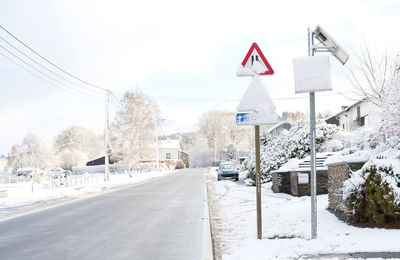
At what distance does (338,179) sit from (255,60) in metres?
3.64

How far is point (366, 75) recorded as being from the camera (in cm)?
1210

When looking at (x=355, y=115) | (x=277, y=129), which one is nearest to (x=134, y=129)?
(x=277, y=129)

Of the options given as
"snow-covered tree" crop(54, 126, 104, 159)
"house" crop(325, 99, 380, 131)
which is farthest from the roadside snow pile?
"snow-covered tree" crop(54, 126, 104, 159)

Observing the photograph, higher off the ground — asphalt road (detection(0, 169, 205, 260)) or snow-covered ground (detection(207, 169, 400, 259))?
snow-covered ground (detection(207, 169, 400, 259))

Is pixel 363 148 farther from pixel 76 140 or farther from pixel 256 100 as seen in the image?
pixel 76 140

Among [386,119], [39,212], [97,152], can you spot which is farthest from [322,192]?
[97,152]

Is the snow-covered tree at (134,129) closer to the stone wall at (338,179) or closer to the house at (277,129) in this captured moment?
the house at (277,129)

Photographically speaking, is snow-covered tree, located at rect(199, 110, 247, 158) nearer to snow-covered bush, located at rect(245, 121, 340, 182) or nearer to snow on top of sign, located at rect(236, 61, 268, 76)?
snow-covered bush, located at rect(245, 121, 340, 182)

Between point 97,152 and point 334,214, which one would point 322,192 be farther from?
point 97,152

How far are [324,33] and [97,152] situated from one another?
108 metres

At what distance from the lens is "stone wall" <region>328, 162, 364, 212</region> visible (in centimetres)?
793

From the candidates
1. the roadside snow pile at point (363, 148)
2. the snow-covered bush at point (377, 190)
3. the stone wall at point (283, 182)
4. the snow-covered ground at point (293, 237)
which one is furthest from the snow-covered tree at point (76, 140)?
the snow-covered bush at point (377, 190)

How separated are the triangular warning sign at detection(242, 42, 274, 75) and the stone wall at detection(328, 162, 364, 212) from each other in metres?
2.54

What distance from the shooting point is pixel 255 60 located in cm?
679
